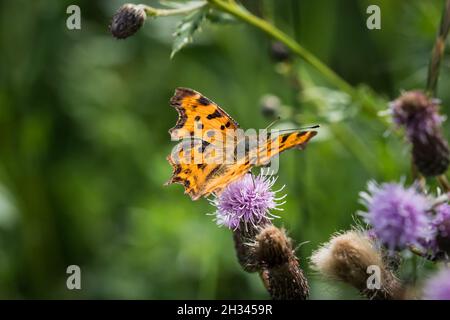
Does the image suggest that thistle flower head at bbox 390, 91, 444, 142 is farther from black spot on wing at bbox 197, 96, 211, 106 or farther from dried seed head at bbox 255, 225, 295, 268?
black spot on wing at bbox 197, 96, 211, 106

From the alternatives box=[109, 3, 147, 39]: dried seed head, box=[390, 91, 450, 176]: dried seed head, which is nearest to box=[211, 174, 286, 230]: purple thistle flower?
box=[390, 91, 450, 176]: dried seed head

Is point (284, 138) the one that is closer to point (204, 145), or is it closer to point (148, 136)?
point (204, 145)

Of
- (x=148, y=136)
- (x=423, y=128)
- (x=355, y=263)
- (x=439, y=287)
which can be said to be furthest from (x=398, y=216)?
(x=148, y=136)

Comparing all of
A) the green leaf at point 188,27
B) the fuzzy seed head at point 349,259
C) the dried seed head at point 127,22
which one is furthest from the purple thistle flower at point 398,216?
the dried seed head at point 127,22

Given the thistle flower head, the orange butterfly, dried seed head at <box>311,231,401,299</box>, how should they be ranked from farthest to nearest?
the orange butterfly < the thistle flower head < dried seed head at <box>311,231,401,299</box>

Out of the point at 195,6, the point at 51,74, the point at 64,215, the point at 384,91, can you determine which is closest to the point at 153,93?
the point at 51,74

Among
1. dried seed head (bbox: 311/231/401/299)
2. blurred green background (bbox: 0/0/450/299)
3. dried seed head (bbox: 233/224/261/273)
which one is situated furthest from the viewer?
blurred green background (bbox: 0/0/450/299)

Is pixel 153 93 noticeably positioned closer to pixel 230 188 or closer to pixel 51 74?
pixel 51 74
